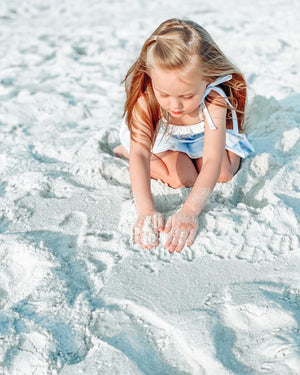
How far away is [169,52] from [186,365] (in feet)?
3.49

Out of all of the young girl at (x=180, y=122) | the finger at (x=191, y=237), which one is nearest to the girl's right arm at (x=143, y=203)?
the young girl at (x=180, y=122)

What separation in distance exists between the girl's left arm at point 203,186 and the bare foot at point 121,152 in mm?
551

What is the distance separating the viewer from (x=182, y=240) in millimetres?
1651

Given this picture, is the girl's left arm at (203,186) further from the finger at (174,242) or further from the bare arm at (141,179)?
the bare arm at (141,179)

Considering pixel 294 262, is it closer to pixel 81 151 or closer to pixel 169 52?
pixel 169 52

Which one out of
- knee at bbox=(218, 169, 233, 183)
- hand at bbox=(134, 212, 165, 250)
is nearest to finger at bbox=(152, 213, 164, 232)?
hand at bbox=(134, 212, 165, 250)

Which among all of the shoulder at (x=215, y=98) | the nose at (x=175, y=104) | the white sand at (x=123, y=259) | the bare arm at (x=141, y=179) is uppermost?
the nose at (x=175, y=104)

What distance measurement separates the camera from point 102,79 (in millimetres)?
3525

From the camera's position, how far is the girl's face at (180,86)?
5.35 ft

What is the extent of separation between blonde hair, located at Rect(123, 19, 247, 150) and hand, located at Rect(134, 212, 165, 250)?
0.39m

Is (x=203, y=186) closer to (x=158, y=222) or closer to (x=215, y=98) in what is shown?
(x=158, y=222)

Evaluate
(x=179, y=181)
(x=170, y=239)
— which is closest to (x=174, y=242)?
(x=170, y=239)

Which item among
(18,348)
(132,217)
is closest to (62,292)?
(18,348)

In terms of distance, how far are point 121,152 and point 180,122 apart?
1.33ft
